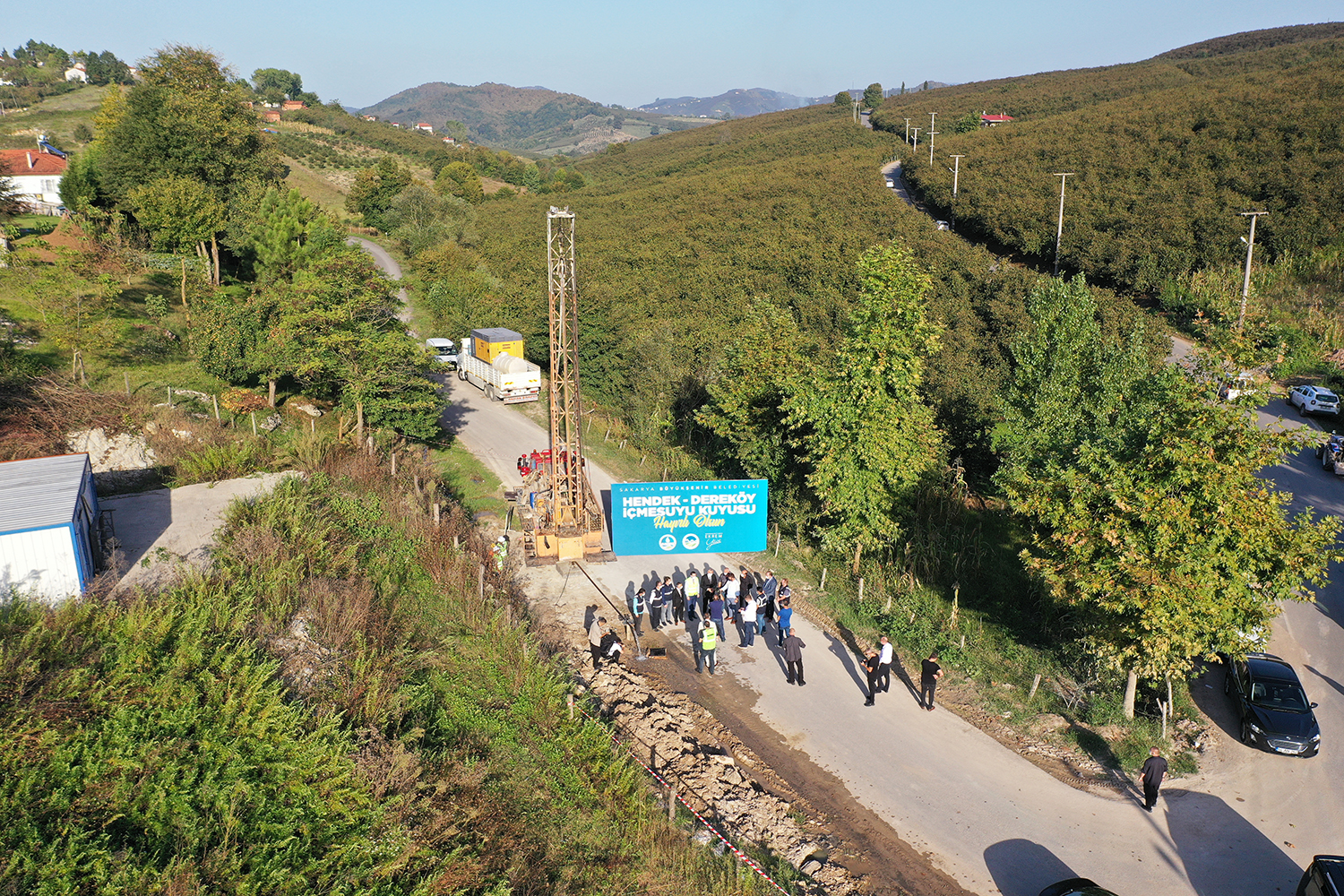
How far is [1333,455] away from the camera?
26562 millimetres

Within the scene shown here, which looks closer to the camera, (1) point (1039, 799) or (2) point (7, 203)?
(1) point (1039, 799)

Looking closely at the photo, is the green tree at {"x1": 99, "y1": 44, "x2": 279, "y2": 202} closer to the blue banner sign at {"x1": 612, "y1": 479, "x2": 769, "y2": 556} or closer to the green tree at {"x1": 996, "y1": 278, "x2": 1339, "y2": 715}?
the blue banner sign at {"x1": 612, "y1": 479, "x2": 769, "y2": 556}

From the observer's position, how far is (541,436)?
31812 millimetres

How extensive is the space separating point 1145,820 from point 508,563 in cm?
1436

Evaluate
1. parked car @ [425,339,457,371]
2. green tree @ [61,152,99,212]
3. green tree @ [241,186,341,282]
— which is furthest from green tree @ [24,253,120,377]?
green tree @ [61,152,99,212]

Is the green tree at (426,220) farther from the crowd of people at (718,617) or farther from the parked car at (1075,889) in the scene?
the parked car at (1075,889)

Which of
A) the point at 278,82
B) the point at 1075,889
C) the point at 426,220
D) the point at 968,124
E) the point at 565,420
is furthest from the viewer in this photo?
the point at 278,82

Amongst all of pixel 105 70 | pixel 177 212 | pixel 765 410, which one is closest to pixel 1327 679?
pixel 765 410

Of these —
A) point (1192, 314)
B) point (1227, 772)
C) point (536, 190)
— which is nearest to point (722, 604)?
point (1227, 772)

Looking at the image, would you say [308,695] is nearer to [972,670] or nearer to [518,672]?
[518,672]

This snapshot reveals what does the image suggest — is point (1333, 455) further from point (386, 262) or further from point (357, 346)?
point (386, 262)

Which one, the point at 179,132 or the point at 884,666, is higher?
the point at 179,132

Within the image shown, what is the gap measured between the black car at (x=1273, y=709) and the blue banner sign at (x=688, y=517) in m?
10.6

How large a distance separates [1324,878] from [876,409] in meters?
10.9
